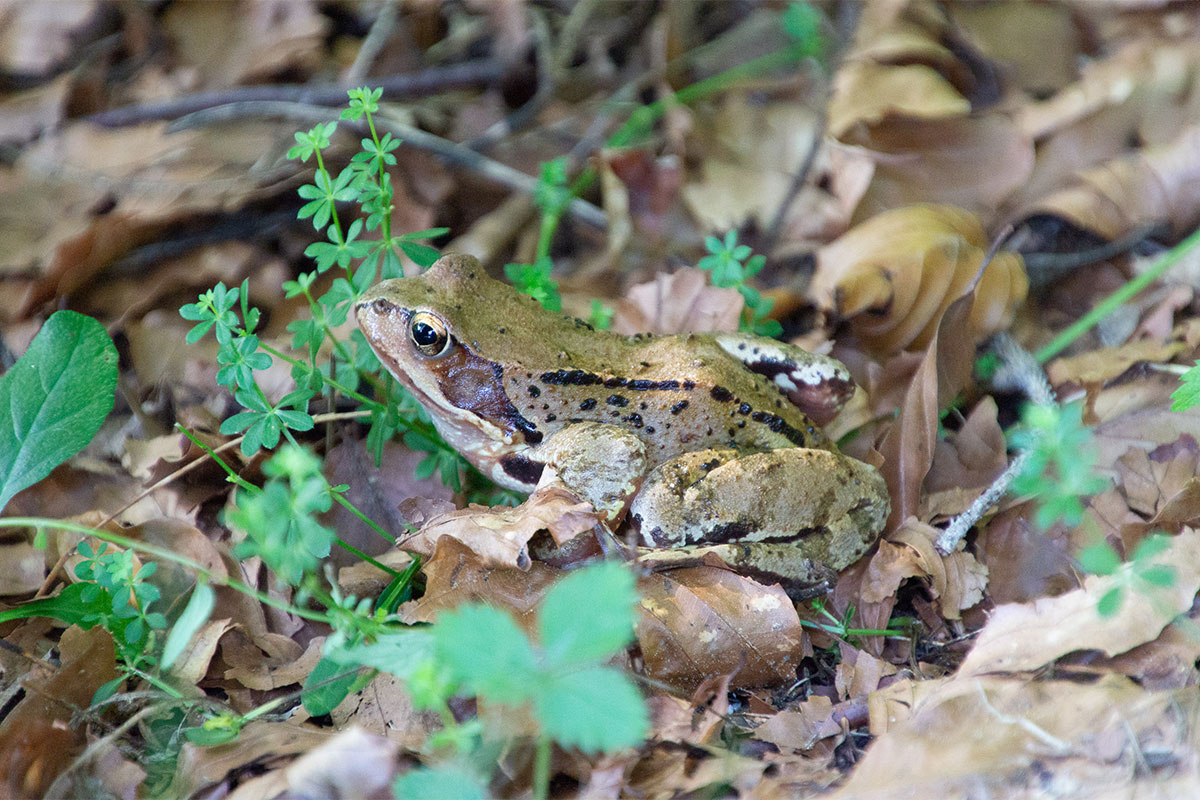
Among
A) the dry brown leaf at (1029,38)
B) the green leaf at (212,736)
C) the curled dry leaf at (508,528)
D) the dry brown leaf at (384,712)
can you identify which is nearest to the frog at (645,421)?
the curled dry leaf at (508,528)

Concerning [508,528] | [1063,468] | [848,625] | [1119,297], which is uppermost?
[1063,468]

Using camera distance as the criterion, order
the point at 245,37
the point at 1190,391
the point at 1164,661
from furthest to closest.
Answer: the point at 245,37 → the point at 1190,391 → the point at 1164,661

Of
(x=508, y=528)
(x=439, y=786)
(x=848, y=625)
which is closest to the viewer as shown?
(x=439, y=786)

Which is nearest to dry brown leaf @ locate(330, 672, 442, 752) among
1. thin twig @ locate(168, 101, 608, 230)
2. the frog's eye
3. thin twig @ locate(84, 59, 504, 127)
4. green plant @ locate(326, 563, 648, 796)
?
green plant @ locate(326, 563, 648, 796)

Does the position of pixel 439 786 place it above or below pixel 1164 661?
above

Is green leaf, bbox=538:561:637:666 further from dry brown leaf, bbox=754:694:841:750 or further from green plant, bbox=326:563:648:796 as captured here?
dry brown leaf, bbox=754:694:841:750

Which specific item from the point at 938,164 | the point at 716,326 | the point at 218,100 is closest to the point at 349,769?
the point at 716,326

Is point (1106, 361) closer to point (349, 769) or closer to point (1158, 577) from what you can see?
point (1158, 577)

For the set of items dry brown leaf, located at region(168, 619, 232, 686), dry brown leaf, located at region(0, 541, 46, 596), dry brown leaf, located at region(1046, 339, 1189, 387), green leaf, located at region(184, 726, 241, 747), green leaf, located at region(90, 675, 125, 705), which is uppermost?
dry brown leaf, located at region(1046, 339, 1189, 387)
